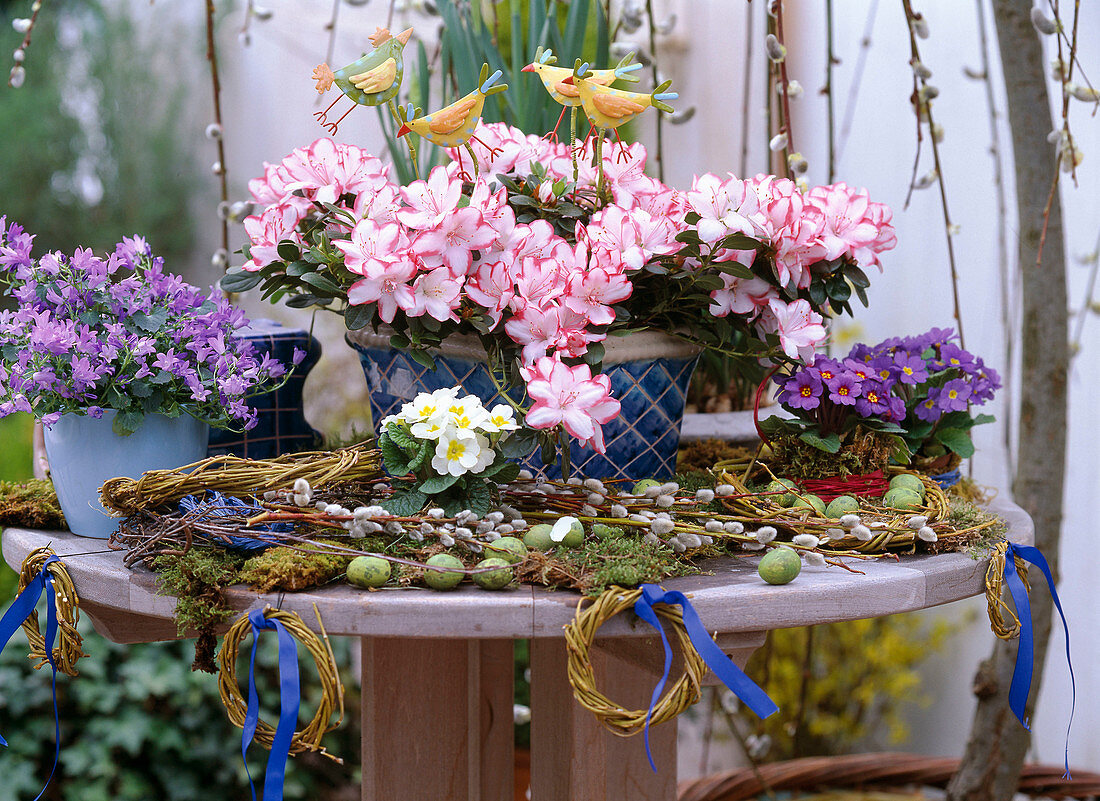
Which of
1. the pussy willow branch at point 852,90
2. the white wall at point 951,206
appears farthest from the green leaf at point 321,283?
the pussy willow branch at point 852,90

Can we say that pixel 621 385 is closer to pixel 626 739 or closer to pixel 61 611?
pixel 626 739

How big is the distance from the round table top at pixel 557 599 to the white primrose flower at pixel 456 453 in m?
0.09

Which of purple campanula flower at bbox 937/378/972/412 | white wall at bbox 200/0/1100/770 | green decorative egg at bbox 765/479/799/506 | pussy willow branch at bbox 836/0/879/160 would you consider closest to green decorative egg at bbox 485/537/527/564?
green decorative egg at bbox 765/479/799/506

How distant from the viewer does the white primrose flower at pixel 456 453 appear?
0.65m

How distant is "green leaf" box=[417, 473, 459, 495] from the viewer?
2.15ft

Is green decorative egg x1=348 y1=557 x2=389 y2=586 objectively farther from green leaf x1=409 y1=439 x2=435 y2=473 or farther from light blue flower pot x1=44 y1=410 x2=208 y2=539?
light blue flower pot x1=44 y1=410 x2=208 y2=539

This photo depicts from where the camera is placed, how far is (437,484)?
0.66 m

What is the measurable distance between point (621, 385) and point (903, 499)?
243 millimetres

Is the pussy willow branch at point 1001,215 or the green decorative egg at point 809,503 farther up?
the pussy willow branch at point 1001,215

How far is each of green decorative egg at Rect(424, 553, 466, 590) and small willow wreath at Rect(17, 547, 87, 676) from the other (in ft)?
0.85

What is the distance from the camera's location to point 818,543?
68 cm

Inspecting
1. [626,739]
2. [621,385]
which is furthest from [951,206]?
[626,739]

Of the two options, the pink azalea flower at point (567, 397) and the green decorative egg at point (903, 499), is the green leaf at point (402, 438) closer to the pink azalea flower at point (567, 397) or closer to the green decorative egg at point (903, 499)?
the pink azalea flower at point (567, 397)

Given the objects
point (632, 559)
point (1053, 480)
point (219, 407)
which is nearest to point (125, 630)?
point (219, 407)
